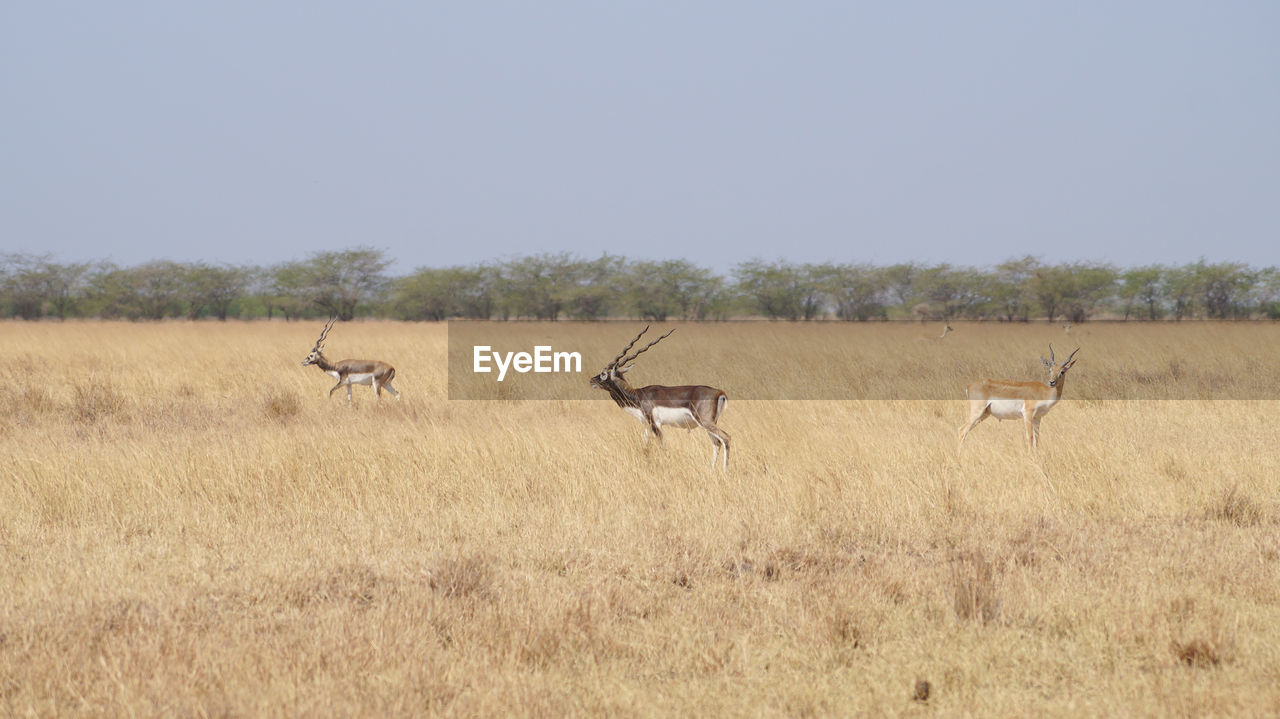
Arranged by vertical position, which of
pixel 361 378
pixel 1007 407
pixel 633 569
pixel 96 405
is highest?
pixel 1007 407

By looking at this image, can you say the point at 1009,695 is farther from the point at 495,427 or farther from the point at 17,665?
the point at 495,427

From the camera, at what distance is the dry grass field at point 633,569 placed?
4039 millimetres

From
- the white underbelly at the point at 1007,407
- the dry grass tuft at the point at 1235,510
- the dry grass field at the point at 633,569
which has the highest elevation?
the white underbelly at the point at 1007,407

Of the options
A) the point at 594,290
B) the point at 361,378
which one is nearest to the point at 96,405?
the point at 361,378

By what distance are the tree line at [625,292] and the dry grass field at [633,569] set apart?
4358 centimetres

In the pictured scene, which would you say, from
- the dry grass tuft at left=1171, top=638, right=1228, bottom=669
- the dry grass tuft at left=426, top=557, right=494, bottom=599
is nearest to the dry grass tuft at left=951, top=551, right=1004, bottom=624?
the dry grass tuft at left=1171, top=638, right=1228, bottom=669

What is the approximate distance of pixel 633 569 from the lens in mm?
5578

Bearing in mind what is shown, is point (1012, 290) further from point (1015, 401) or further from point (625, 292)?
point (1015, 401)

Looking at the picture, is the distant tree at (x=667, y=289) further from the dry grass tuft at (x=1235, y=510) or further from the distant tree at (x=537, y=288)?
the dry grass tuft at (x=1235, y=510)

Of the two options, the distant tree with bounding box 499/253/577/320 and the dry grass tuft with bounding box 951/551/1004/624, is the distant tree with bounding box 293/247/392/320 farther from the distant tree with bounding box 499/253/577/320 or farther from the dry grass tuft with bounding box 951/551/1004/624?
the dry grass tuft with bounding box 951/551/1004/624

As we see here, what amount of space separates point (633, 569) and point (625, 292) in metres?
57.8

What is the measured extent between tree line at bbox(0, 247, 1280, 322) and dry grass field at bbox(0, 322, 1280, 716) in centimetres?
4358

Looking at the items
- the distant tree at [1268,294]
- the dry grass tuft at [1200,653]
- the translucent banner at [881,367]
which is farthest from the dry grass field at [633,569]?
the distant tree at [1268,294]

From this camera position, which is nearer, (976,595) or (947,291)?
(976,595)
